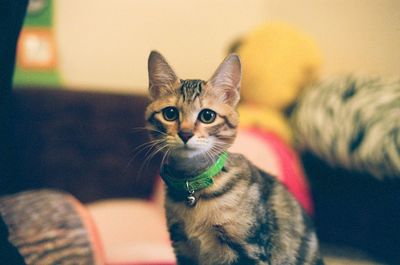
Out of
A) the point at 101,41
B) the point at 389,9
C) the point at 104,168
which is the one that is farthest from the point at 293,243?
the point at 101,41

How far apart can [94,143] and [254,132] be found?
0.74 meters

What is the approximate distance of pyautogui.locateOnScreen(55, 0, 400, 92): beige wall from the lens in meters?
1.58

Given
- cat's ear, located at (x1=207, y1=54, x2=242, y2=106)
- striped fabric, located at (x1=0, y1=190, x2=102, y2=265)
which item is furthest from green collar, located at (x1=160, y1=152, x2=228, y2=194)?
striped fabric, located at (x1=0, y1=190, x2=102, y2=265)

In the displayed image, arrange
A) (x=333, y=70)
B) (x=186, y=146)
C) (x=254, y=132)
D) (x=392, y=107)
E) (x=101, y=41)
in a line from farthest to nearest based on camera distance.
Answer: (x=101, y=41) → (x=333, y=70) → (x=254, y=132) → (x=392, y=107) → (x=186, y=146)

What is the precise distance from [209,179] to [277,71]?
0.91 m

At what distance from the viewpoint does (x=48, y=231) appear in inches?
32.6

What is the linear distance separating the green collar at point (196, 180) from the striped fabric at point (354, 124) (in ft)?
1.85

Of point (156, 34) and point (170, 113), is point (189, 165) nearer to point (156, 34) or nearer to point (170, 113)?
point (170, 113)

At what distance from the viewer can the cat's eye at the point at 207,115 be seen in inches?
24.5

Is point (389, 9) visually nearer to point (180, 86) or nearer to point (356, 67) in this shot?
point (356, 67)

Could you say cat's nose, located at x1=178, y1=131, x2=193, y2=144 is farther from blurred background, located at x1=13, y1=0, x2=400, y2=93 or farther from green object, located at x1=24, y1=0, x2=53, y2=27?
green object, located at x1=24, y1=0, x2=53, y2=27

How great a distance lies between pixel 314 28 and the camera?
162 centimetres

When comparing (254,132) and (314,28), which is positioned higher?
(314,28)

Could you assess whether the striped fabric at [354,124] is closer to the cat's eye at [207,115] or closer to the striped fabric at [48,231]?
the cat's eye at [207,115]
